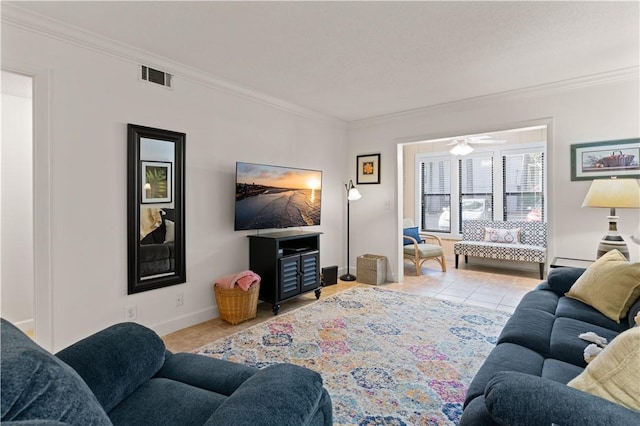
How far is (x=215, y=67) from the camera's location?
3074 mm

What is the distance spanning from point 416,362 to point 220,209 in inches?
93.7

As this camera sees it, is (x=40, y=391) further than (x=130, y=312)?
No

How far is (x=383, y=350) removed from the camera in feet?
8.71

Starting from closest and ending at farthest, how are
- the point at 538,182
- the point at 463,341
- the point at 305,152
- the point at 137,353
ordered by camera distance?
the point at 137,353, the point at 463,341, the point at 305,152, the point at 538,182

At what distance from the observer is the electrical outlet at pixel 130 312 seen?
276cm

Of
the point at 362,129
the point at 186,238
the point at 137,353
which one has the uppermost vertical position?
the point at 362,129

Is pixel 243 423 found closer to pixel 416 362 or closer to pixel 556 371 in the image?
pixel 556 371

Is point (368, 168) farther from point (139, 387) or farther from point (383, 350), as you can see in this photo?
point (139, 387)

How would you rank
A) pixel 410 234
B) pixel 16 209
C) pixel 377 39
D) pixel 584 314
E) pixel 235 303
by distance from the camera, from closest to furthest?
pixel 584 314 < pixel 377 39 < pixel 16 209 < pixel 235 303 < pixel 410 234

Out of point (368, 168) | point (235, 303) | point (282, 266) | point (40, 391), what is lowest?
point (235, 303)

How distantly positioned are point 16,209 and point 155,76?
1877mm

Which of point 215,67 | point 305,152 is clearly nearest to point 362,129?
point 305,152

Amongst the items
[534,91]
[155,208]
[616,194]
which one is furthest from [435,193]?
[155,208]

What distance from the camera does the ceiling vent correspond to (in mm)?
2840
